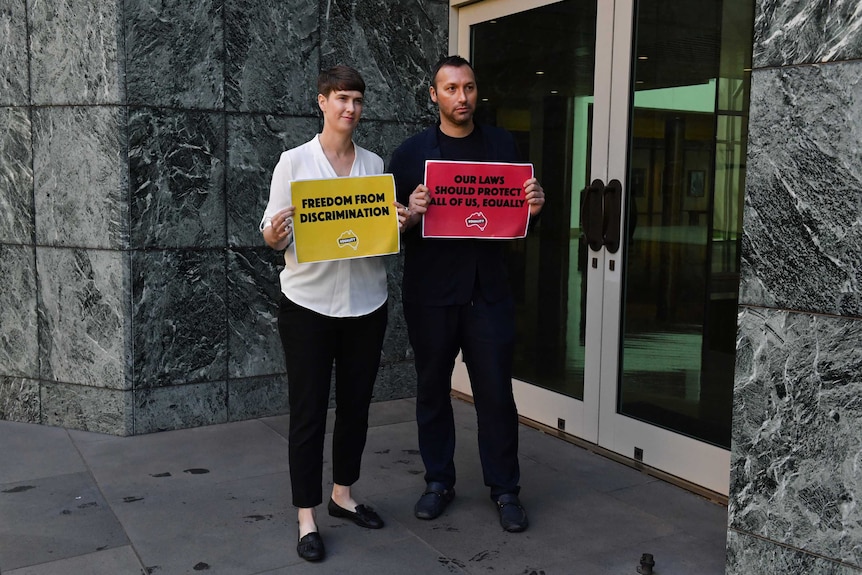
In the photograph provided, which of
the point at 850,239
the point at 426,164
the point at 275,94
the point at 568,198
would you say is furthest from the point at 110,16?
the point at 850,239

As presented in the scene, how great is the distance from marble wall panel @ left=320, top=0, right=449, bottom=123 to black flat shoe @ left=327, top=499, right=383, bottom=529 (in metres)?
2.92

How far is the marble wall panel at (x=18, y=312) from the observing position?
5469mm

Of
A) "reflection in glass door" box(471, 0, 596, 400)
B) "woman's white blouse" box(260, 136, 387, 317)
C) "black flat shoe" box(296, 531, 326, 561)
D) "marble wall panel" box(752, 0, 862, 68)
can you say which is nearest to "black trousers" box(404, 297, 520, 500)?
"woman's white blouse" box(260, 136, 387, 317)

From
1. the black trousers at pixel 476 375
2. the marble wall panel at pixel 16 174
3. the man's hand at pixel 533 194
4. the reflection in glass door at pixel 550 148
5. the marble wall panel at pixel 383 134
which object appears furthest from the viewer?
the marble wall panel at pixel 383 134

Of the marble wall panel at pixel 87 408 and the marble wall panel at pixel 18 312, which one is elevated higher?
the marble wall panel at pixel 18 312

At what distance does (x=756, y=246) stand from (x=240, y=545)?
2.44 metres

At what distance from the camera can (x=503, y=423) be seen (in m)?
4.00

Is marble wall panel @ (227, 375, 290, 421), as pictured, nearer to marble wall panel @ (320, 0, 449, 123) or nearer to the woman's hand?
marble wall panel @ (320, 0, 449, 123)

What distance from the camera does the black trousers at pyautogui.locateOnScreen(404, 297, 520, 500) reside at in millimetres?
3949

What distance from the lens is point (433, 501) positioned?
4059mm

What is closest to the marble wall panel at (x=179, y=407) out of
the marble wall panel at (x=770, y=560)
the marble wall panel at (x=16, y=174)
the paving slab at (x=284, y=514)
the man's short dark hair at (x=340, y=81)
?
the paving slab at (x=284, y=514)

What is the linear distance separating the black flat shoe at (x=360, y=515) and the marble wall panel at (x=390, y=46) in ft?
9.59

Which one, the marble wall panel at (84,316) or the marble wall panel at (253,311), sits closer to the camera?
the marble wall panel at (84,316)

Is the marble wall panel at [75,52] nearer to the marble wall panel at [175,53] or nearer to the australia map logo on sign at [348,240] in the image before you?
the marble wall panel at [175,53]
